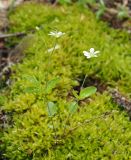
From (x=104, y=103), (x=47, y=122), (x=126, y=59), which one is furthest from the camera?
(x=126, y=59)

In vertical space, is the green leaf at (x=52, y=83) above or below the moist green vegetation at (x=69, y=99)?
above

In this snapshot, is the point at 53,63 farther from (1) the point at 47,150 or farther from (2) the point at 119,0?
(2) the point at 119,0

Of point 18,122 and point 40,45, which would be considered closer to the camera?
point 18,122

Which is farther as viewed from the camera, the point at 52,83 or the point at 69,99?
the point at 69,99

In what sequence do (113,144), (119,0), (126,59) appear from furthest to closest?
(119,0), (126,59), (113,144)

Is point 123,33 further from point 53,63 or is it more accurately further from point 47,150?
point 47,150

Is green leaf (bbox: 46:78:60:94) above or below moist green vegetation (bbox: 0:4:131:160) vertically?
above

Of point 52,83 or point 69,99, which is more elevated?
point 52,83

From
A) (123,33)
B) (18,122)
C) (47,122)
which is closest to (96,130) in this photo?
(47,122)
